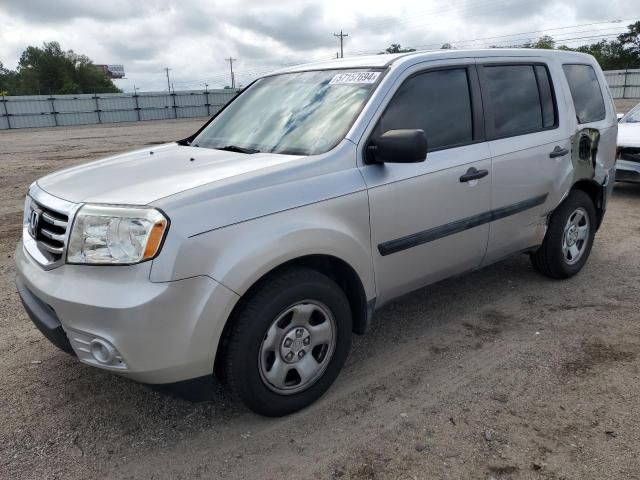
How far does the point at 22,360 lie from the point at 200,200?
6.44 ft

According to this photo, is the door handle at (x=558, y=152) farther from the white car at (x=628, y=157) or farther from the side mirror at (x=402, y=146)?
the white car at (x=628, y=157)

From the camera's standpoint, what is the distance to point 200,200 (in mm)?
2404

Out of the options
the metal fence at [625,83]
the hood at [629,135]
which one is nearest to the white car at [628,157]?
the hood at [629,135]

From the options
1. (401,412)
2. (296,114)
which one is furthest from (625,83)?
(401,412)

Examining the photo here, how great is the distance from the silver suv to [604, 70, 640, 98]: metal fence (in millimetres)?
43457

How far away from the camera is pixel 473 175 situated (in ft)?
11.3

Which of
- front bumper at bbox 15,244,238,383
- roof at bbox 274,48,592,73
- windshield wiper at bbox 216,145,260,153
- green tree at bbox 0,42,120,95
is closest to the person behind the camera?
front bumper at bbox 15,244,238,383

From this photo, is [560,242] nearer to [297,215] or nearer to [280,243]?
[297,215]

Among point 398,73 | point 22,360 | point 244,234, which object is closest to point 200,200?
point 244,234

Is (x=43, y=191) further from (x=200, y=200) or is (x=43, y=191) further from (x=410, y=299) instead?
(x=410, y=299)

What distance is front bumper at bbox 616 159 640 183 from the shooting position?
783cm

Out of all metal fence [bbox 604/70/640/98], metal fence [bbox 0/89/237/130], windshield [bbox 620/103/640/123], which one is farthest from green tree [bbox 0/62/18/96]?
windshield [bbox 620/103/640/123]

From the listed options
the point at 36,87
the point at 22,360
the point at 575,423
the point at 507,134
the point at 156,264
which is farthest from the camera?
the point at 36,87

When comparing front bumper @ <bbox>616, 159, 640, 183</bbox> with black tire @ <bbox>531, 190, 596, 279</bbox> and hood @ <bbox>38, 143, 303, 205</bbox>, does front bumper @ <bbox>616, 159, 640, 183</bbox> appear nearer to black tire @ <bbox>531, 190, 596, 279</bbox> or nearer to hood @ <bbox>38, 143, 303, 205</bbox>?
black tire @ <bbox>531, 190, 596, 279</bbox>
